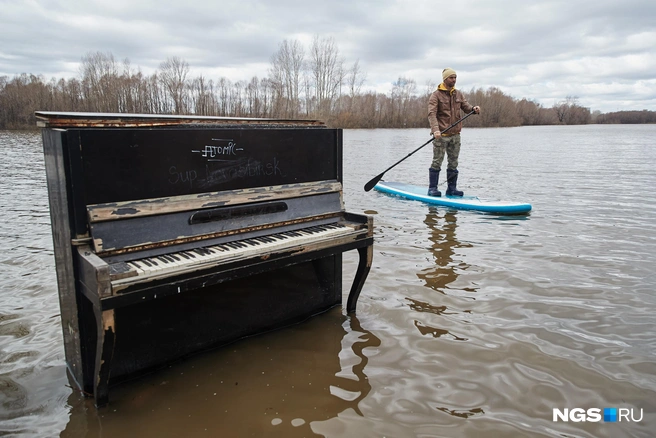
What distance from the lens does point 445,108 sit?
8.34m

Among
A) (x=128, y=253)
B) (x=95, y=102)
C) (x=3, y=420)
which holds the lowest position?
(x=3, y=420)

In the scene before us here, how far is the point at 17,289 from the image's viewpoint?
4.40 m

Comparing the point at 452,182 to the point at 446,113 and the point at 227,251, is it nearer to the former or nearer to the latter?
the point at 446,113

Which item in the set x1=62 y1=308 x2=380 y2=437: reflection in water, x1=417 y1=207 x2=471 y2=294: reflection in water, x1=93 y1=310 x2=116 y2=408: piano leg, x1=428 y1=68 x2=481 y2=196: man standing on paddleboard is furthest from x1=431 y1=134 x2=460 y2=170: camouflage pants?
x1=93 y1=310 x2=116 y2=408: piano leg

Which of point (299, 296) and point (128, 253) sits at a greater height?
point (128, 253)

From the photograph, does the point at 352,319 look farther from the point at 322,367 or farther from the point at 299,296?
the point at 322,367

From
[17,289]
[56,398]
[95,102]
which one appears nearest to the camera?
[56,398]

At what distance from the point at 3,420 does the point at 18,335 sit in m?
1.21

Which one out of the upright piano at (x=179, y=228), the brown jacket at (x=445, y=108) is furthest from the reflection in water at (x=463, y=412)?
the brown jacket at (x=445, y=108)

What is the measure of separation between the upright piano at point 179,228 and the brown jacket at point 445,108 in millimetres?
5211

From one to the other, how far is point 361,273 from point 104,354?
196 cm

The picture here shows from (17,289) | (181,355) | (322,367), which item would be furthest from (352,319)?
(17,289)

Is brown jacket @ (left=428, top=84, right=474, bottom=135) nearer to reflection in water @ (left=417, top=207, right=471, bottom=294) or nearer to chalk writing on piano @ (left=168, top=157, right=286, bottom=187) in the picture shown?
reflection in water @ (left=417, top=207, right=471, bottom=294)

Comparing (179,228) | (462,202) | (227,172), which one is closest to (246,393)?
(179,228)
